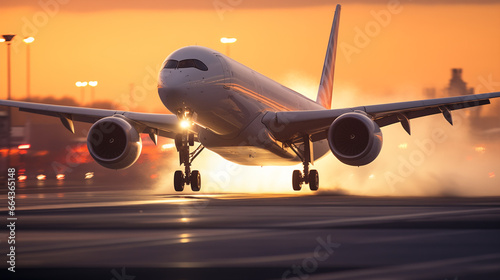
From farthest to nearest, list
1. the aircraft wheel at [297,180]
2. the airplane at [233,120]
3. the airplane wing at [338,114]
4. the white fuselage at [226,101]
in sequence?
the aircraft wheel at [297,180] → the airplane wing at [338,114] → the airplane at [233,120] → the white fuselage at [226,101]

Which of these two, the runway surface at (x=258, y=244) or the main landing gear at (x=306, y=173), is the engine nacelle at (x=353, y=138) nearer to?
the main landing gear at (x=306, y=173)

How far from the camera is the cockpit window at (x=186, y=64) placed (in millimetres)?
30688

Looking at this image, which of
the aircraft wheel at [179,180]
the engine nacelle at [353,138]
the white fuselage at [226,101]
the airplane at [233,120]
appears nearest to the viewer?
the white fuselage at [226,101]

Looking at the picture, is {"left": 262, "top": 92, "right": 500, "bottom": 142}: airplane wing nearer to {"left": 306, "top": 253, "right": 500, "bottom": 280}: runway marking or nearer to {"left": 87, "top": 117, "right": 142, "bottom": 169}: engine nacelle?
{"left": 87, "top": 117, "right": 142, "bottom": 169}: engine nacelle

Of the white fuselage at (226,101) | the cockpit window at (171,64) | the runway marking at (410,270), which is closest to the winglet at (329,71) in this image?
the white fuselage at (226,101)

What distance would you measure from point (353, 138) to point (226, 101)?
17.4 ft

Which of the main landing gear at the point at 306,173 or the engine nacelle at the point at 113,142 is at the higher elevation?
the engine nacelle at the point at 113,142

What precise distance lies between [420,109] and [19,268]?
25.9m

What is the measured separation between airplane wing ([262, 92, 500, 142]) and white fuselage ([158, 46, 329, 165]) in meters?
0.48

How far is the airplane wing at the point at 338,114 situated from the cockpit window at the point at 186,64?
4.82 metres

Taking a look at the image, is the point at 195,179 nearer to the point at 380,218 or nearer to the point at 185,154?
the point at 185,154

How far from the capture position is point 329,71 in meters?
54.2

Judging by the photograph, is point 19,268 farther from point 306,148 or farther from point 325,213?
point 306,148

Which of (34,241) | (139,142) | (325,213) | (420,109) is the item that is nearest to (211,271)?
(34,241)
